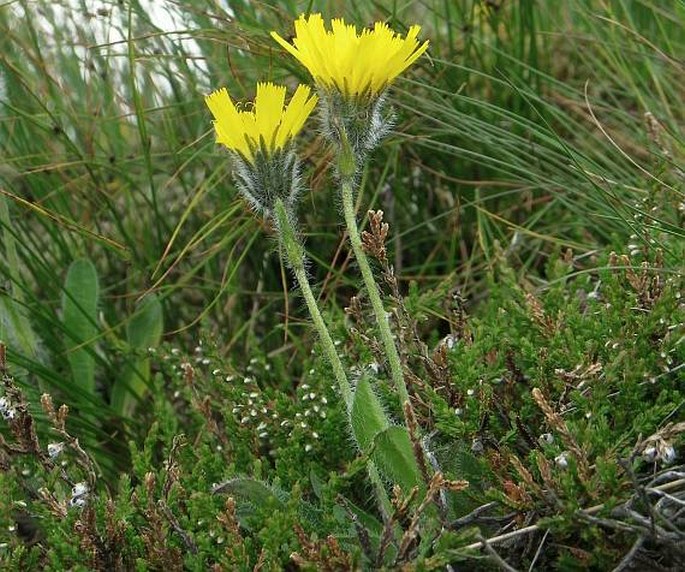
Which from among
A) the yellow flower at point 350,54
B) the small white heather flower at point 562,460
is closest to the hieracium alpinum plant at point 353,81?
the yellow flower at point 350,54

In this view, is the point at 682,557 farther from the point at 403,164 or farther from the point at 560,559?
the point at 403,164

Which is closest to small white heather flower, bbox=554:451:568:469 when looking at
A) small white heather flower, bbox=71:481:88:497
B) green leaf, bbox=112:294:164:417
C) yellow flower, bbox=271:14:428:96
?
yellow flower, bbox=271:14:428:96

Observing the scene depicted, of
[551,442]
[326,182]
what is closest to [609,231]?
[326,182]

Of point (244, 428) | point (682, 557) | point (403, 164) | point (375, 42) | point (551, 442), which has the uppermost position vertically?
point (375, 42)

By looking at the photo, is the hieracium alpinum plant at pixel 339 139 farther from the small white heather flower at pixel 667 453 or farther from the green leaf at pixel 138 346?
the green leaf at pixel 138 346

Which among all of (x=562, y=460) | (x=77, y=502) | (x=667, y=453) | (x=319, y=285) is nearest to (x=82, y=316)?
(x=319, y=285)

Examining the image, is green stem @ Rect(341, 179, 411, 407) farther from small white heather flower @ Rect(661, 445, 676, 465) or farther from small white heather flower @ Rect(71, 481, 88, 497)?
small white heather flower @ Rect(71, 481, 88, 497)
